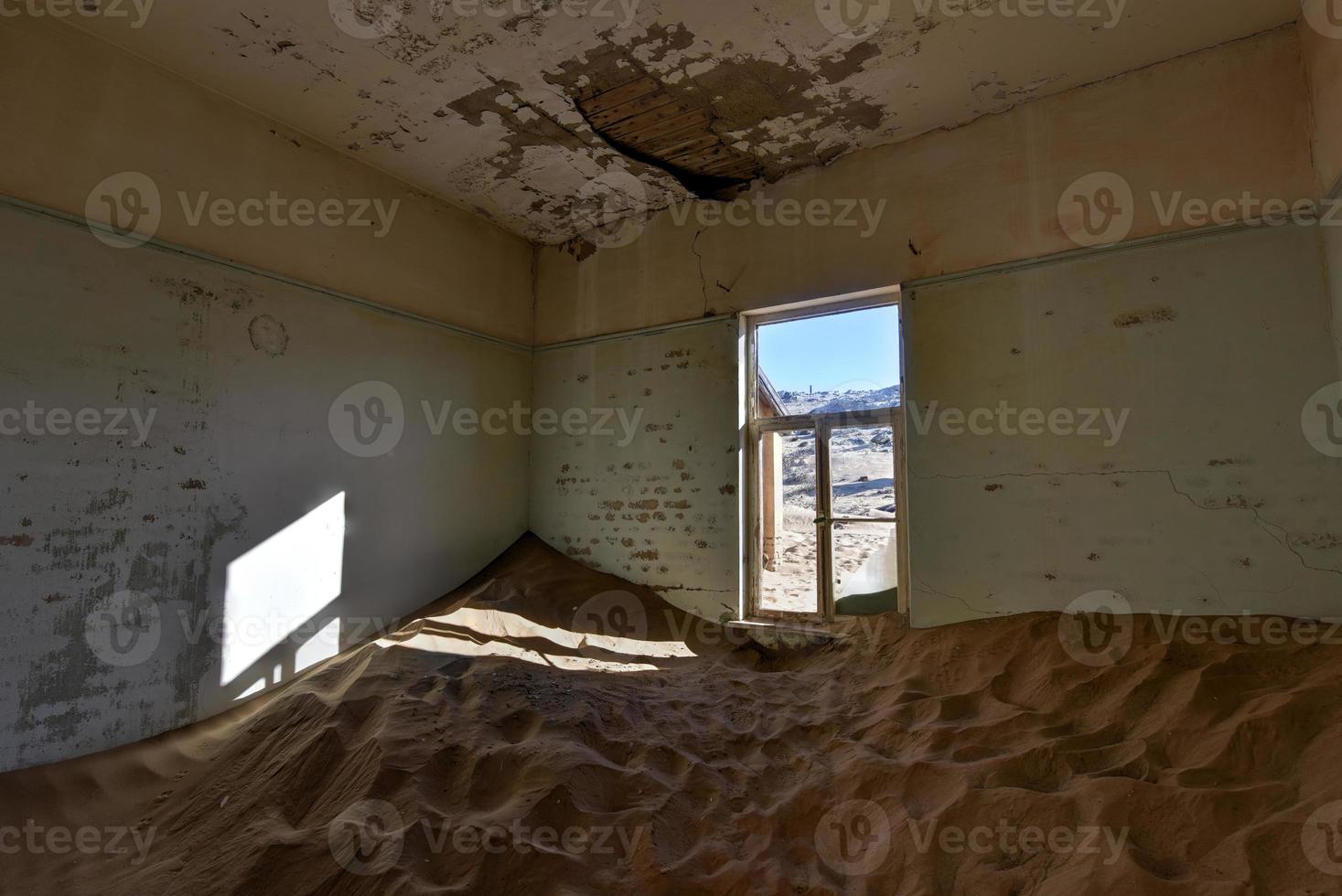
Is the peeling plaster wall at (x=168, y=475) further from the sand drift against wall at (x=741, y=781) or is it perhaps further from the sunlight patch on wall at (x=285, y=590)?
the sand drift against wall at (x=741, y=781)

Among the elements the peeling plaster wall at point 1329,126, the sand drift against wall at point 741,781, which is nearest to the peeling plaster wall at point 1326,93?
the peeling plaster wall at point 1329,126

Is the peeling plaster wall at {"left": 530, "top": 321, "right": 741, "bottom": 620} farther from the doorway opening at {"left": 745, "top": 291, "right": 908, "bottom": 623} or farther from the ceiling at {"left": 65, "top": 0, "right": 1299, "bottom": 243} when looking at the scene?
the ceiling at {"left": 65, "top": 0, "right": 1299, "bottom": 243}

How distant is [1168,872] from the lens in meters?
1.71

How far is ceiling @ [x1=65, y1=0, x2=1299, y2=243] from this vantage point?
3.23 metres

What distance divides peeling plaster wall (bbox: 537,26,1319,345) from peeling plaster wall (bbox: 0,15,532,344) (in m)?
1.39

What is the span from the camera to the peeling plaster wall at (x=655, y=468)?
481 centimetres

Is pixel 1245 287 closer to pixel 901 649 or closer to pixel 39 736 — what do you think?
pixel 901 649

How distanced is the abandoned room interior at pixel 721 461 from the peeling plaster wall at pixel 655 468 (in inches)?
2.4

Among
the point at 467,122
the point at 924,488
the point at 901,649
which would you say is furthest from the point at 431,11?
the point at 901,649

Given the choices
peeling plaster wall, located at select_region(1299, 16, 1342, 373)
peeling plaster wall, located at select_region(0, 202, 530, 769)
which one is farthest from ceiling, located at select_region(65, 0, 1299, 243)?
peeling plaster wall, located at select_region(0, 202, 530, 769)

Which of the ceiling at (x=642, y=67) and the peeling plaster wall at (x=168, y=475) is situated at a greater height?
the ceiling at (x=642, y=67)

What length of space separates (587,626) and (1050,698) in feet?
9.79

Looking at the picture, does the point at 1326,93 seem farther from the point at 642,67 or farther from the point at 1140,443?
the point at 642,67

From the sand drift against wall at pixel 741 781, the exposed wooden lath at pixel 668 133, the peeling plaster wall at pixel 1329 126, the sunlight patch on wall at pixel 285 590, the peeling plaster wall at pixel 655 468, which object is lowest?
the sand drift against wall at pixel 741 781
